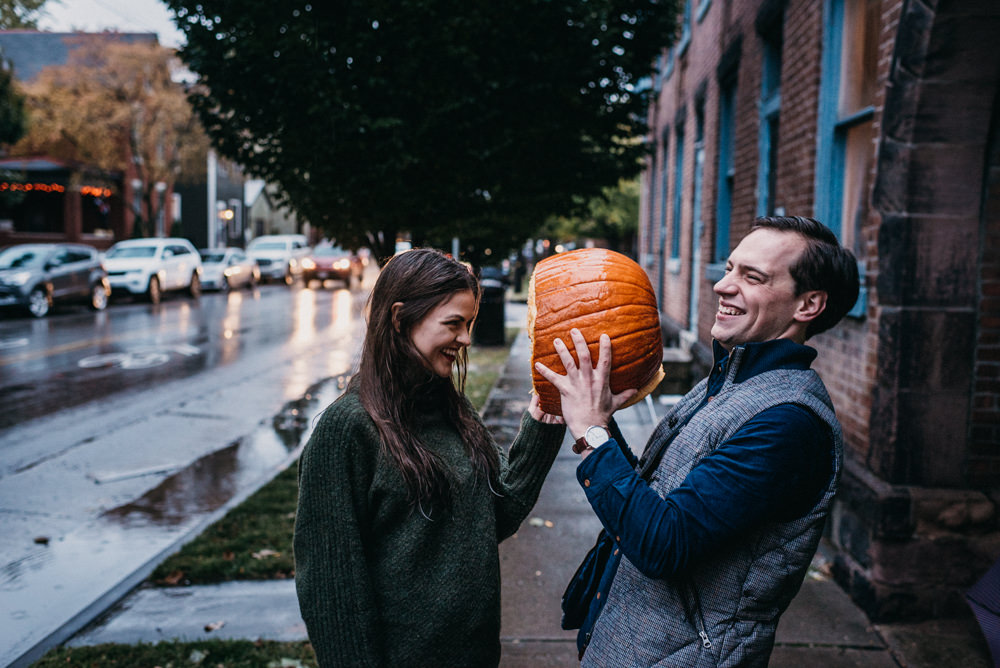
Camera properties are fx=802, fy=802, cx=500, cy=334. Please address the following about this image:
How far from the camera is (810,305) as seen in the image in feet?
6.24

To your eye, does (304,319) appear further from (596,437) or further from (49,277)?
(596,437)

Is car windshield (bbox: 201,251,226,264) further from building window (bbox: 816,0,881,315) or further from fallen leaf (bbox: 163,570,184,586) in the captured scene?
building window (bbox: 816,0,881,315)

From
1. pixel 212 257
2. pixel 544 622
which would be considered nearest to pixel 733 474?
pixel 544 622

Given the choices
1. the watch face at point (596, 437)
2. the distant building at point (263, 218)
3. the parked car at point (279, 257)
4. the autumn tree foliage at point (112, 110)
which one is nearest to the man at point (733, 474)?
the watch face at point (596, 437)

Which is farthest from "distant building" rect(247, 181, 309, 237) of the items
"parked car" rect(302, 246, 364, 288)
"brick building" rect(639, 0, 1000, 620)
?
"brick building" rect(639, 0, 1000, 620)

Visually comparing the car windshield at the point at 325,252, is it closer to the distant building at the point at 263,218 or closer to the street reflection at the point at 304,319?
the street reflection at the point at 304,319

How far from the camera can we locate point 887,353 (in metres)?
4.03

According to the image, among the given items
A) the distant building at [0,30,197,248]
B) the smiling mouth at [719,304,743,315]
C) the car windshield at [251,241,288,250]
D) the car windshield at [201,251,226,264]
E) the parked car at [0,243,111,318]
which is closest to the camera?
the smiling mouth at [719,304,743,315]

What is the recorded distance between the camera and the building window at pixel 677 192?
1404cm

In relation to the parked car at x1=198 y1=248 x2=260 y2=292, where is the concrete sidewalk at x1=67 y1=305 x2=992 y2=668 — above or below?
below

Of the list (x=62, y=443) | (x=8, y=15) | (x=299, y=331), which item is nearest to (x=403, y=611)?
(x=62, y=443)

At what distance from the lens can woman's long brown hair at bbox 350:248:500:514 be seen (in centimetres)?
207

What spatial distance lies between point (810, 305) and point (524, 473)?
932 mm

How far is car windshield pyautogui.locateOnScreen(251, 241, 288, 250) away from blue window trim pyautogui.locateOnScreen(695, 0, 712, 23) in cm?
2824
